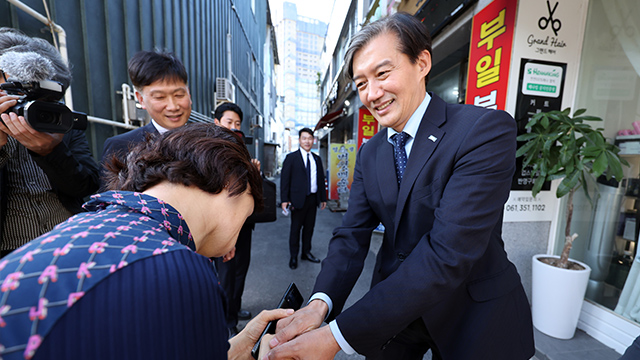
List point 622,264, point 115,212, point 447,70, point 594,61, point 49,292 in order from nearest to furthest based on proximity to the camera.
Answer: point 49,292, point 115,212, point 622,264, point 594,61, point 447,70

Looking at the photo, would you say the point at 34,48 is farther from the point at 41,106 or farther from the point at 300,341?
the point at 300,341

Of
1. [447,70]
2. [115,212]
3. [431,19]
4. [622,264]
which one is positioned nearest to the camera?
[115,212]

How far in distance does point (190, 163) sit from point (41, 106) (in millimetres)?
1009

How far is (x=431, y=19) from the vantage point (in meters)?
3.93

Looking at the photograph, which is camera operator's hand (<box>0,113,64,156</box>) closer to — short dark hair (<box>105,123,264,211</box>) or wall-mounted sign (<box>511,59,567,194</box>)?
short dark hair (<box>105,123,264,211</box>)

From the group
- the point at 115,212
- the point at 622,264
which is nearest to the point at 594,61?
the point at 622,264

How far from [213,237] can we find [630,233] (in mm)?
3546

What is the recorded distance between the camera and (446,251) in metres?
0.89

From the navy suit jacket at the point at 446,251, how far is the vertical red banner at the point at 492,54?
2031 millimetres

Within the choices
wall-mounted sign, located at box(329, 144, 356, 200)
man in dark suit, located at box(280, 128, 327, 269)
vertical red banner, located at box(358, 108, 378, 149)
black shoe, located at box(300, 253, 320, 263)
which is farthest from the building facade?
black shoe, located at box(300, 253, 320, 263)

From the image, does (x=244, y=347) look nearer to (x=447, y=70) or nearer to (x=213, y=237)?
(x=213, y=237)

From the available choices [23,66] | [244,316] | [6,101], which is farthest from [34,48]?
[244,316]

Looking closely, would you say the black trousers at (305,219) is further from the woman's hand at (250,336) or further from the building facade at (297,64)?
the building facade at (297,64)

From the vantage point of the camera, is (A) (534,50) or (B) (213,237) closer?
(B) (213,237)
